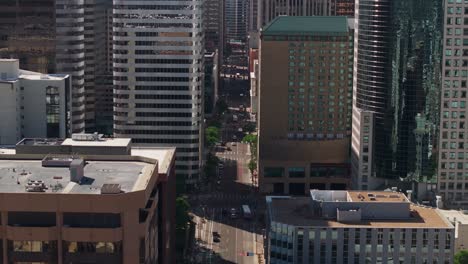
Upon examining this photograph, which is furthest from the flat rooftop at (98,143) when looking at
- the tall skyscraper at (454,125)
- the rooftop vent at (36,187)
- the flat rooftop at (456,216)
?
the tall skyscraper at (454,125)

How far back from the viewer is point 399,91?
188000 mm

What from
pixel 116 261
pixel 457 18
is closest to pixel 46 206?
pixel 116 261

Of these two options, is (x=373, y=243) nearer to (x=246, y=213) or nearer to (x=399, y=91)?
(x=399, y=91)

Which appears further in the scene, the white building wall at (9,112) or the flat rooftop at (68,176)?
the white building wall at (9,112)

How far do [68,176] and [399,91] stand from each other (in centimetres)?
10329

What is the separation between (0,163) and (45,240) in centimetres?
2168

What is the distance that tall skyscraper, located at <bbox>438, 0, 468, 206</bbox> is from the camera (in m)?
183

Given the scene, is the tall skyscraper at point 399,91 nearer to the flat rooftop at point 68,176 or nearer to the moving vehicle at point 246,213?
the moving vehicle at point 246,213

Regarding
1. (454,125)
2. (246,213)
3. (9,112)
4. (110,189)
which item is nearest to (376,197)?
(454,125)

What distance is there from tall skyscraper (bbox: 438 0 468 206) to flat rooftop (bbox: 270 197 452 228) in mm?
43240

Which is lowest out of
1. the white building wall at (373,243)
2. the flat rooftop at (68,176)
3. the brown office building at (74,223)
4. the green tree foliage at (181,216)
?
the green tree foliage at (181,216)

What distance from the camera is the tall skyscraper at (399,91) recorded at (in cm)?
18475

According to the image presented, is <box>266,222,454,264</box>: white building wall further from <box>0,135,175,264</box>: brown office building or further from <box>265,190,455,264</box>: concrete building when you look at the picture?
<box>0,135,175,264</box>: brown office building

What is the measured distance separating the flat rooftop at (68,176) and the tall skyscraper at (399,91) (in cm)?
9346
